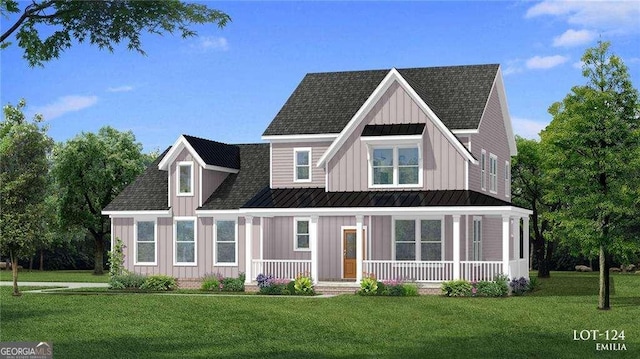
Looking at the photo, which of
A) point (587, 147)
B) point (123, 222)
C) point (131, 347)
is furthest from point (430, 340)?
point (123, 222)

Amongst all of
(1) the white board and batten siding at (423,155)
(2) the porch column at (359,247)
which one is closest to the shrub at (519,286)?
(1) the white board and batten siding at (423,155)

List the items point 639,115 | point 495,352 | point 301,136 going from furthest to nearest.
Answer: point 301,136 < point 639,115 < point 495,352

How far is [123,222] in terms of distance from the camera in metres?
46.4

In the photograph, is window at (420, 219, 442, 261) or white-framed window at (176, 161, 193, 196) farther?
white-framed window at (176, 161, 193, 196)

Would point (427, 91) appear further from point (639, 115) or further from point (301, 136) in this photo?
point (639, 115)

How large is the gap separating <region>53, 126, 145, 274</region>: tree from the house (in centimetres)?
2267

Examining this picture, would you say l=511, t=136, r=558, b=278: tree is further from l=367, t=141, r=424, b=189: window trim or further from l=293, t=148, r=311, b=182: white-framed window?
l=367, t=141, r=424, b=189: window trim

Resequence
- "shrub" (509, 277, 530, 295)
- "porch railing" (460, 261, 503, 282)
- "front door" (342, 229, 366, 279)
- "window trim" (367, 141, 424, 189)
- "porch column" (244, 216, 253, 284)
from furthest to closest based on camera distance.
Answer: "front door" (342, 229, 366, 279)
"porch column" (244, 216, 253, 284)
"window trim" (367, 141, 424, 189)
"shrub" (509, 277, 530, 295)
"porch railing" (460, 261, 503, 282)

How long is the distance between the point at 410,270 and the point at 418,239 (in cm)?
159

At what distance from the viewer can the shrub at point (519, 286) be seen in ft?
125

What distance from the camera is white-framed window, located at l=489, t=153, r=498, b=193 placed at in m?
45.1

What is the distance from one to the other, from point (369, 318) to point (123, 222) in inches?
821

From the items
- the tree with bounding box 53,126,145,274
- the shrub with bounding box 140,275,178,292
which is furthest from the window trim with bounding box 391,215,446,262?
the tree with bounding box 53,126,145,274

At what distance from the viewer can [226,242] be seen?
44.7 meters
